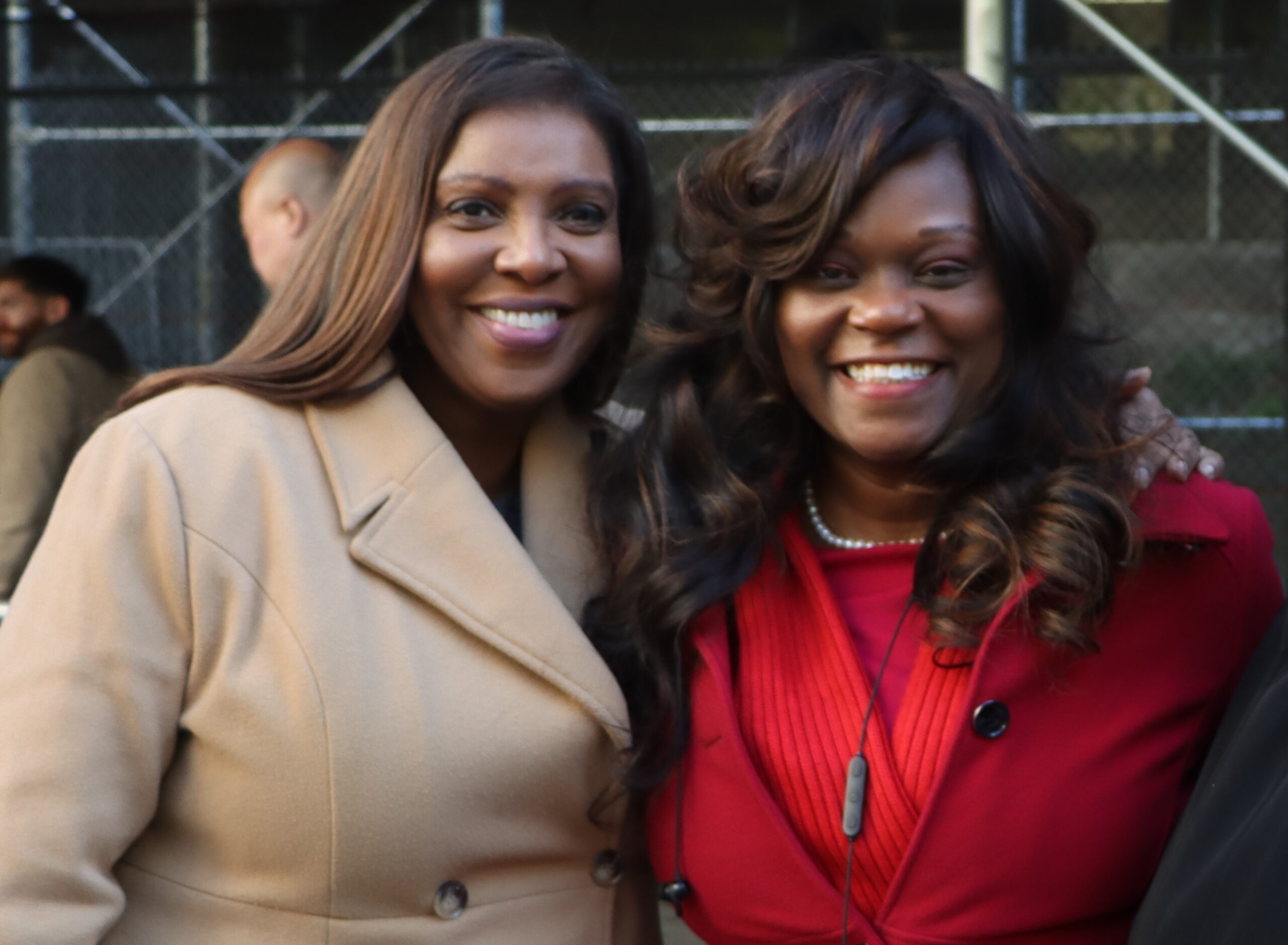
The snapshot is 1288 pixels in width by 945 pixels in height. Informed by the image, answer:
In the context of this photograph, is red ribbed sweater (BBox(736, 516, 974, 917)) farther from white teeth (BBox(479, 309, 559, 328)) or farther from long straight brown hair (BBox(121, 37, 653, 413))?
long straight brown hair (BBox(121, 37, 653, 413))

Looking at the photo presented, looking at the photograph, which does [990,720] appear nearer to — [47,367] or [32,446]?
[32,446]

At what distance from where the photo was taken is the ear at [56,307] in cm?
561

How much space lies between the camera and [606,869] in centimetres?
207

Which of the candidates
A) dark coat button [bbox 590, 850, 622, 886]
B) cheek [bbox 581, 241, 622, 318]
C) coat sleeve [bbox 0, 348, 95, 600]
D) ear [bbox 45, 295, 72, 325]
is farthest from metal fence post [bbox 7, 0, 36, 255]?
dark coat button [bbox 590, 850, 622, 886]

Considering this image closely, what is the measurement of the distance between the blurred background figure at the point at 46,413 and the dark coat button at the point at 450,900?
299 cm

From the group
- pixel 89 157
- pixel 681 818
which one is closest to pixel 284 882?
pixel 681 818

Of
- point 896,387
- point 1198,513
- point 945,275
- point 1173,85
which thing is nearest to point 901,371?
point 896,387

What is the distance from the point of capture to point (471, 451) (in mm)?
2242

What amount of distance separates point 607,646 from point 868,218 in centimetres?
64

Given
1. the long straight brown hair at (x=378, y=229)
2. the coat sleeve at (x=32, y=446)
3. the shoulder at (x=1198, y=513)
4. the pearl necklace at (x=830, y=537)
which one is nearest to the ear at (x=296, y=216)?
the coat sleeve at (x=32, y=446)

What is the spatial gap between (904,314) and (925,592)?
0.35 m

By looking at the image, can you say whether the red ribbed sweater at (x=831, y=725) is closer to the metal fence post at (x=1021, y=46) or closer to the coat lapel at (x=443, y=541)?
the coat lapel at (x=443, y=541)

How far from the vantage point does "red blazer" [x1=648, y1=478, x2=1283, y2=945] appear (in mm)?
1828

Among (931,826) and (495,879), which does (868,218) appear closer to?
(931,826)
